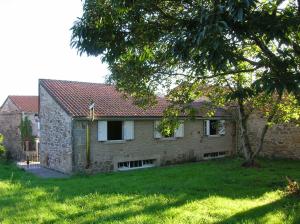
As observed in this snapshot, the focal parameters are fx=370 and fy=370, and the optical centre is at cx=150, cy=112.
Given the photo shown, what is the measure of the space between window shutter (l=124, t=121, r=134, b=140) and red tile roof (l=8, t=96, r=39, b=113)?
44.8 feet

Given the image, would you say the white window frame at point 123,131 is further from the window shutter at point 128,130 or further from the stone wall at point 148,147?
the stone wall at point 148,147

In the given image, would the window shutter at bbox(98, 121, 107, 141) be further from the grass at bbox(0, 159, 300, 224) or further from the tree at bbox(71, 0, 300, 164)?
the tree at bbox(71, 0, 300, 164)

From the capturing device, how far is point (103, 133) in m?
19.5

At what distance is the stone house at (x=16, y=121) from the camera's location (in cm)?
2761

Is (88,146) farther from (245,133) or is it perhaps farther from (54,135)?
(245,133)

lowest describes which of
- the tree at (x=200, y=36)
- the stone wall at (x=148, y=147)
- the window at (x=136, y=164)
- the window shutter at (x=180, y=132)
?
the window at (x=136, y=164)

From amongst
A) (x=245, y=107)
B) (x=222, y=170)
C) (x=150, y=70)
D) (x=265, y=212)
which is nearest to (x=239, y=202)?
(x=265, y=212)

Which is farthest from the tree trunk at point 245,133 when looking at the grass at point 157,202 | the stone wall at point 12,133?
the stone wall at point 12,133

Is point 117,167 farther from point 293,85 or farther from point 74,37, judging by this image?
point 293,85

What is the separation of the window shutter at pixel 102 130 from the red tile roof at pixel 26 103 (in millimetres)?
13739

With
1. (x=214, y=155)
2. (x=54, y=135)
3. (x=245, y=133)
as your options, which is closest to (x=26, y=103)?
(x=54, y=135)

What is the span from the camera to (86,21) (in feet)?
24.0

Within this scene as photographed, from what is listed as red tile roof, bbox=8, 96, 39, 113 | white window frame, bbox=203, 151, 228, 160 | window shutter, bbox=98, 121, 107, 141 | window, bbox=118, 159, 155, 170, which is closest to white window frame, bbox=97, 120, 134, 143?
window shutter, bbox=98, 121, 107, 141

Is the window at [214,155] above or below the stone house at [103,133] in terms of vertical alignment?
below
